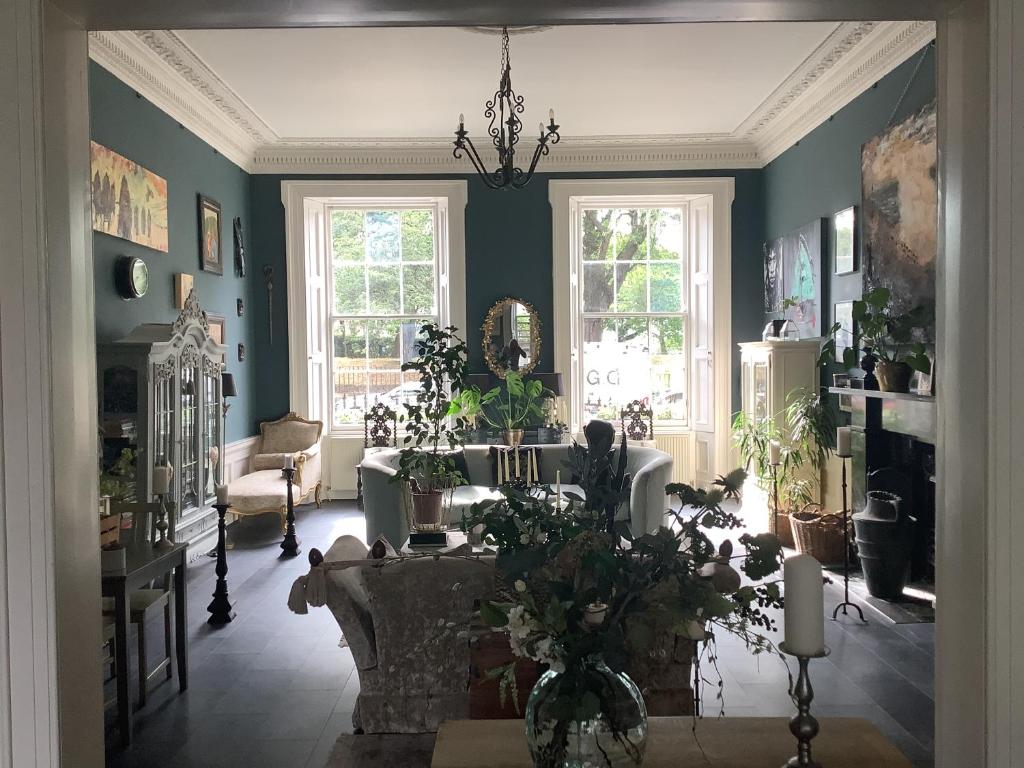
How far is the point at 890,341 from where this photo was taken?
17.7 feet

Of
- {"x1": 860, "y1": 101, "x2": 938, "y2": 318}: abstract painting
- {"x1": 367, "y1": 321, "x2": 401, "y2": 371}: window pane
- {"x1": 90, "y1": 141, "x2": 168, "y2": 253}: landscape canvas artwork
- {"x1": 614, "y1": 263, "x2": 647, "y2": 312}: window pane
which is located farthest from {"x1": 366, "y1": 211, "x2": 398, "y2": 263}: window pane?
{"x1": 860, "y1": 101, "x2": 938, "y2": 318}: abstract painting

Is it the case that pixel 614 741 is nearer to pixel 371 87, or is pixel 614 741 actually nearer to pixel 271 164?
pixel 371 87

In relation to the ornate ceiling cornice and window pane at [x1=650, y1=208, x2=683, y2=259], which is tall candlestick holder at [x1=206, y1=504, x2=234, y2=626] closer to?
the ornate ceiling cornice

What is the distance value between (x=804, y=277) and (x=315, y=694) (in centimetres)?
534

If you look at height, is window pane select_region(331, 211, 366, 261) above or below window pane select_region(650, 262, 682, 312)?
above

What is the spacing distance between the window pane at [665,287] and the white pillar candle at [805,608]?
25.6ft

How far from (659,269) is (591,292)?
0.78 m

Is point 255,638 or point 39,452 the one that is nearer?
point 39,452

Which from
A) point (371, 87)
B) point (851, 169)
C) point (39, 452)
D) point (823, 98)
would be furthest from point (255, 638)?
point (823, 98)

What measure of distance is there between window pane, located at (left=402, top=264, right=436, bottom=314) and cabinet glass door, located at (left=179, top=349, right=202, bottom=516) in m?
3.49

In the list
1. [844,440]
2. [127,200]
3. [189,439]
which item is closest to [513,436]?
[189,439]

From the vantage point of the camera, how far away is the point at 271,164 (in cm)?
855

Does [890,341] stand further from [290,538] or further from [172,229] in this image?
[172,229]

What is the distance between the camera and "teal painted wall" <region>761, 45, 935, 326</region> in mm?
5316
